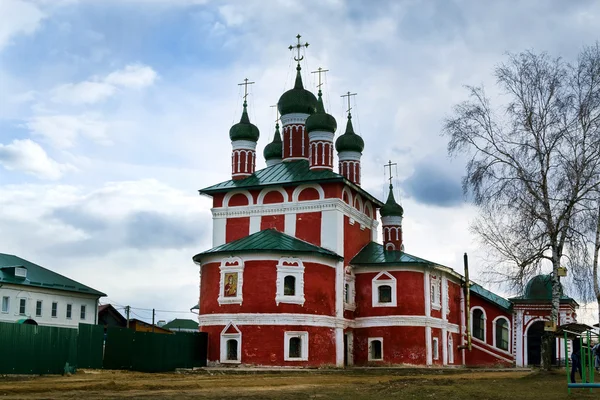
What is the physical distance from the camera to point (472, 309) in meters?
45.3

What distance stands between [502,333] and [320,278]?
56.8 feet

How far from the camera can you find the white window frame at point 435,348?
123 feet

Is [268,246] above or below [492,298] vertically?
above

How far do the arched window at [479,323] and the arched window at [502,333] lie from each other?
1.32 m

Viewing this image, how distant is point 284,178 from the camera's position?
123ft

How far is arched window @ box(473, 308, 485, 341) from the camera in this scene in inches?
1784

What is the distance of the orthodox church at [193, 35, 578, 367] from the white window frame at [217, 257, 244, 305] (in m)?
0.04

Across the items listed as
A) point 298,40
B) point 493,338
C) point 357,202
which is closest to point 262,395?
point 357,202

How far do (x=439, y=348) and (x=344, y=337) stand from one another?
5.29m

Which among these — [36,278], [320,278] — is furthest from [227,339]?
[36,278]

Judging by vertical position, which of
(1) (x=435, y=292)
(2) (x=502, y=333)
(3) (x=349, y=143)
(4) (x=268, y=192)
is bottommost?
(2) (x=502, y=333)

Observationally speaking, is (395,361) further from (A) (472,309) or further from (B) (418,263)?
(A) (472,309)

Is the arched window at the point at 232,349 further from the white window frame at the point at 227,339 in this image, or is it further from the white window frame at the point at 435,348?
the white window frame at the point at 435,348

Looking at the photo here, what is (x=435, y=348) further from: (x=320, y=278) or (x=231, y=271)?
(x=231, y=271)
